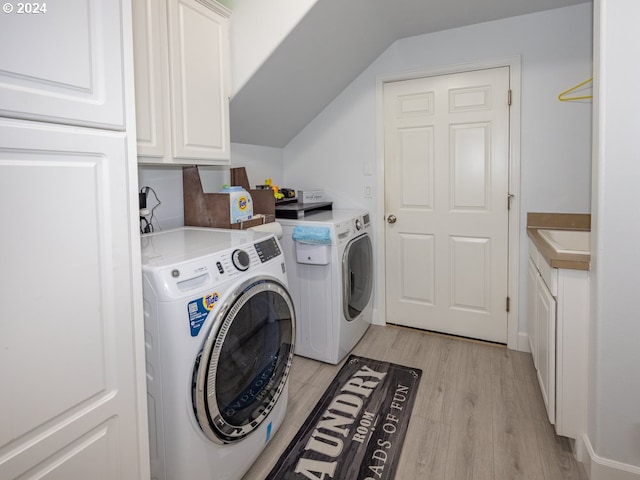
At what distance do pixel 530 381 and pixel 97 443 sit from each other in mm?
2263

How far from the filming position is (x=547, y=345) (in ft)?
5.42

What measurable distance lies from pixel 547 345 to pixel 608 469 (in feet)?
1.60

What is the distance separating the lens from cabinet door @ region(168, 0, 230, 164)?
160 cm

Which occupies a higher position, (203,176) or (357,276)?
(203,176)

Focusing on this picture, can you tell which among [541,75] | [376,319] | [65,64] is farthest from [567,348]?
[65,64]

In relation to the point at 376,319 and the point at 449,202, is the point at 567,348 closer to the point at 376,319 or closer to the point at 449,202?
the point at 449,202

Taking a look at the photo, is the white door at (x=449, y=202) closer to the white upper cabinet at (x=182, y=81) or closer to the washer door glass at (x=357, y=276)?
the washer door glass at (x=357, y=276)

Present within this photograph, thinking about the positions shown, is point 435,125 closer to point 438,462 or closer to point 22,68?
point 438,462

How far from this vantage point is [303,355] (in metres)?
2.50

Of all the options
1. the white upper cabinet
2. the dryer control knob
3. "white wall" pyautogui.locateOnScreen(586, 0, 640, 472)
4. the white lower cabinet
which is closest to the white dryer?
the white upper cabinet

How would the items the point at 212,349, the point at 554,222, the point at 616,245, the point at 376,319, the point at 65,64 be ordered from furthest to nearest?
the point at 376,319
the point at 554,222
the point at 616,245
the point at 212,349
the point at 65,64

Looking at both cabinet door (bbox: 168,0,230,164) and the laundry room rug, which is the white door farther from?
cabinet door (bbox: 168,0,230,164)

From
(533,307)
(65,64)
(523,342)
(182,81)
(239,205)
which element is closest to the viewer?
(65,64)

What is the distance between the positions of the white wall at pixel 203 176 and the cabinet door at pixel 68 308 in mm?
1069
